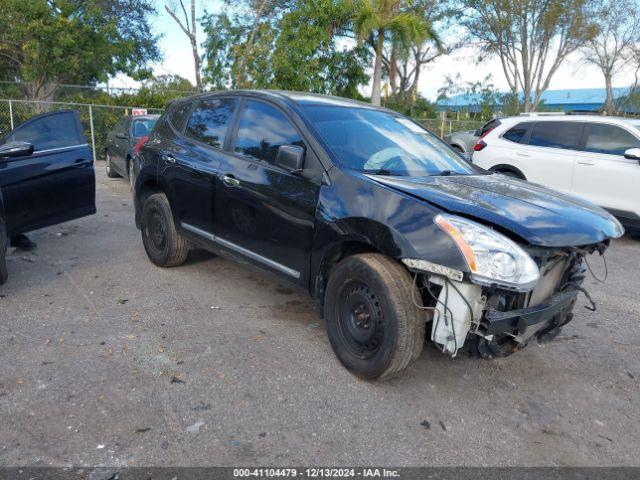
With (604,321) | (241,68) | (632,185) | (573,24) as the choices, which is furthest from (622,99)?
(604,321)

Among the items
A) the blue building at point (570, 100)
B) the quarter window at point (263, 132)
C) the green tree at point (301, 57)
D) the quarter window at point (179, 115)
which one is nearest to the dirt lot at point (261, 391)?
the quarter window at point (263, 132)

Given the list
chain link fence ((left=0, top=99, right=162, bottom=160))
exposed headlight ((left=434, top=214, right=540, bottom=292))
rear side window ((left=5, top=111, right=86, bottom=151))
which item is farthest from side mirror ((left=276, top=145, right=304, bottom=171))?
chain link fence ((left=0, top=99, right=162, bottom=160))

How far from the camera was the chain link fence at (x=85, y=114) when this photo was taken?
14.8 meters

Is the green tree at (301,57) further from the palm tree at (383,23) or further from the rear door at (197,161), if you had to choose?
the rear door at (197,161)

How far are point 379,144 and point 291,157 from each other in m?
0.74

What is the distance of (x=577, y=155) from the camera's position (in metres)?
8.14

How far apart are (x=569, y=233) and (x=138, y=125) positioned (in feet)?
31.4

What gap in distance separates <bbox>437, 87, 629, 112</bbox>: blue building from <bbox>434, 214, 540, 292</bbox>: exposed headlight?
35.7m

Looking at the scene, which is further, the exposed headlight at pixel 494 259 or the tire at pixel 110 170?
the tire at pixel 110 170

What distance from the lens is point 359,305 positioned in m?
3.26

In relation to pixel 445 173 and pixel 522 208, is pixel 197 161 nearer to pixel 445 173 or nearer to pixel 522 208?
pixel 445 173

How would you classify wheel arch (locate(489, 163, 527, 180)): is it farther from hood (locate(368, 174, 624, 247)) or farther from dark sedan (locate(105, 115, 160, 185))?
dark sedan (locate(105, 115, 160, 185))

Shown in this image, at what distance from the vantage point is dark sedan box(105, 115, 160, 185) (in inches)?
409

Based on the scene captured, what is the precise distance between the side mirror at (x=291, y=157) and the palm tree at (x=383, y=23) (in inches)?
596
